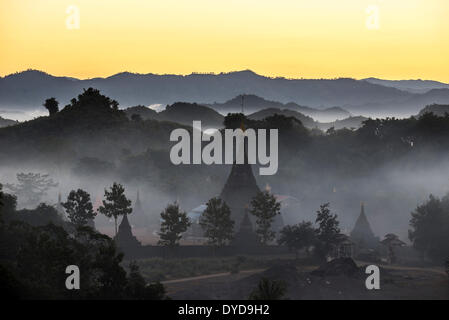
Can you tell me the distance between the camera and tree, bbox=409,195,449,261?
80.8m

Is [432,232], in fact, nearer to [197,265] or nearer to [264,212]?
[264,212]

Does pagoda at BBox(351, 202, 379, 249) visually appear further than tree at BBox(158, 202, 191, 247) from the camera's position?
Yes

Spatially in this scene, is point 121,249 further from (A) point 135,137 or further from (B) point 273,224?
(A) point 135,137

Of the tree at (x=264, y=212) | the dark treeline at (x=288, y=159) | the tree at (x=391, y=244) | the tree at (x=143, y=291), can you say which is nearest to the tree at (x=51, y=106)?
the dark treeline at (x=288, y=159)

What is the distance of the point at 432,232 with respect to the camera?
82688mm

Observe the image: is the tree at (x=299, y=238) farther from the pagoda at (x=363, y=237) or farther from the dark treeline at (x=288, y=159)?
the dark treeline at (x=288, y=159)

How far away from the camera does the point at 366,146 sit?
143500mm

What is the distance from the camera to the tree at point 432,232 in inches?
3179

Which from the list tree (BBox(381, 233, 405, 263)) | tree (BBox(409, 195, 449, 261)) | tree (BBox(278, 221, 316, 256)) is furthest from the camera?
tree (BBox(381, 233, 405, 263))

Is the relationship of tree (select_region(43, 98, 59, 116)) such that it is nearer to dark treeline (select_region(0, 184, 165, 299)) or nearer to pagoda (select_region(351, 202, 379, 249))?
pagoda (select_region(351, 202, 379, 249))

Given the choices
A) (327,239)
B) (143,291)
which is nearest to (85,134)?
(327,239)

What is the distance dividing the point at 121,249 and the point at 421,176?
2467 inches

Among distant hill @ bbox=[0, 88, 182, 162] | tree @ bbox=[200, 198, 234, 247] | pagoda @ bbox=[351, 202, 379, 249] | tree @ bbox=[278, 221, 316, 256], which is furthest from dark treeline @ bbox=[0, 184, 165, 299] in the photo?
distant hill @ bbox=[0, 88, 182, 162]
